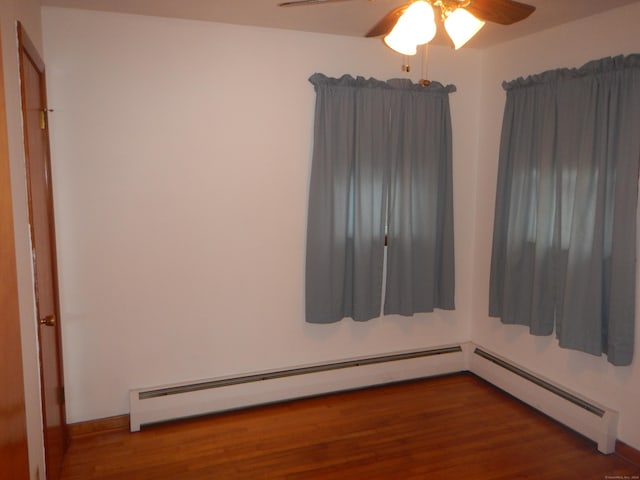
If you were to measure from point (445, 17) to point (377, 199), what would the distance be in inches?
66.3

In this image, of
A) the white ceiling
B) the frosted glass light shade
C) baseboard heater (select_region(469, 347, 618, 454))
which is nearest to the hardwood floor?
baseboard heater (select_region(469, 347, 618, 454))

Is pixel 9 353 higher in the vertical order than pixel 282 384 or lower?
higher

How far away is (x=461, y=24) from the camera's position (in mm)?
1804

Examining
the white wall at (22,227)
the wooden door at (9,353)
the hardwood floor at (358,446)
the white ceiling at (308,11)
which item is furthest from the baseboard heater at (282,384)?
the white ceiling at (308,11)

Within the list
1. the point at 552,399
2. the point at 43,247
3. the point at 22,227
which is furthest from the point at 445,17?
the point at 552,399

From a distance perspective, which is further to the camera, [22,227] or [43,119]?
[43,119]

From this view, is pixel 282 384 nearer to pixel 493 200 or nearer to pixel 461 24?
pixel 493 200

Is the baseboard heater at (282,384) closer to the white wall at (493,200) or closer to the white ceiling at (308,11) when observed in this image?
the white wall at (493,200)

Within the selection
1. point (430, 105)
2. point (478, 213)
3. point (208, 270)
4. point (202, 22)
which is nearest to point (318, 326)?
point (208, 270)

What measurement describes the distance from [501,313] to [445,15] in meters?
2.34

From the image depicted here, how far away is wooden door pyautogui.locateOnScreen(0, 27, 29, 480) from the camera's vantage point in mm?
1535

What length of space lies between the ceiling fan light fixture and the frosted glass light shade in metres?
0.12

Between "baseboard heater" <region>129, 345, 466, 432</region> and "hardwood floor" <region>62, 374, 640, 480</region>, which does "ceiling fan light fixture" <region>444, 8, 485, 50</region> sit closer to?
"hardwood floor" <region>62, 374, 640, 480</region>

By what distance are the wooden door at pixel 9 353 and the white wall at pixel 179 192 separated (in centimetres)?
121
